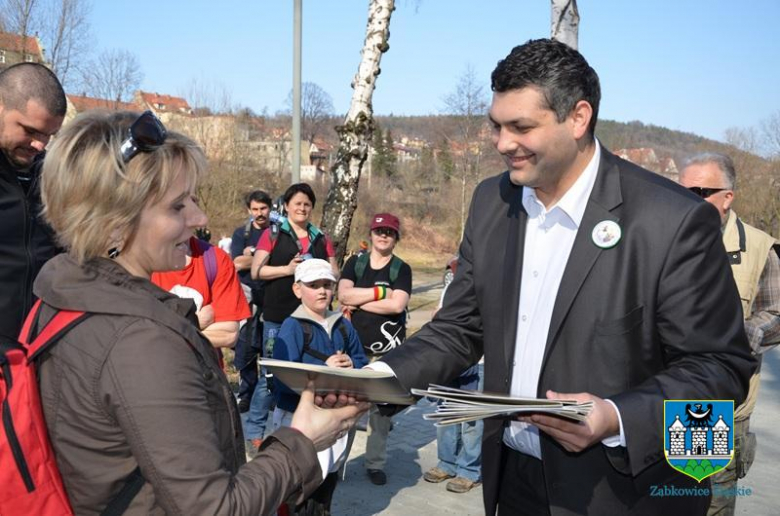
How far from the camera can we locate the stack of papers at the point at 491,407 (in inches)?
74.5

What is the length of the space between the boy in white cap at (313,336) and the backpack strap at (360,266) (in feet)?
3.45

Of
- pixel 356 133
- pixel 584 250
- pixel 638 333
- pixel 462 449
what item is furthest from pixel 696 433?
pixel 356 133

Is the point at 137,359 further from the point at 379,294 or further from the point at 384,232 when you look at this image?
the point at 384,232

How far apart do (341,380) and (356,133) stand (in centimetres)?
697

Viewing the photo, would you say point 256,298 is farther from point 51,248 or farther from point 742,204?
point 742,204

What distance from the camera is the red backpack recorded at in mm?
1545

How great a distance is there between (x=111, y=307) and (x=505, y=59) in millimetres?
1715

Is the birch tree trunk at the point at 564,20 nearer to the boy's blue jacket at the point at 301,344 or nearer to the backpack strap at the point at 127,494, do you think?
the boy's blue jacket at the point at 301,344

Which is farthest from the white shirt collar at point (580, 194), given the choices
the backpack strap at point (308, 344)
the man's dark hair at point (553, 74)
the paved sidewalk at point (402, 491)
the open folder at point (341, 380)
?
the paved sidewalk at point (402, 491)

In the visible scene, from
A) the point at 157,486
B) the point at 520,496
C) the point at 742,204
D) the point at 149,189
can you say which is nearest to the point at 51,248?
the point at 149,189

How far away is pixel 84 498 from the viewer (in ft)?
5.36

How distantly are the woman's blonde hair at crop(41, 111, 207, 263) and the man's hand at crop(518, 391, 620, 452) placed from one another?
127 centimetres

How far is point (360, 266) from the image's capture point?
20.5ft

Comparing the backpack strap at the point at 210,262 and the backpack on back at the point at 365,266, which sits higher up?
the backpack strap at the point at 210,262
